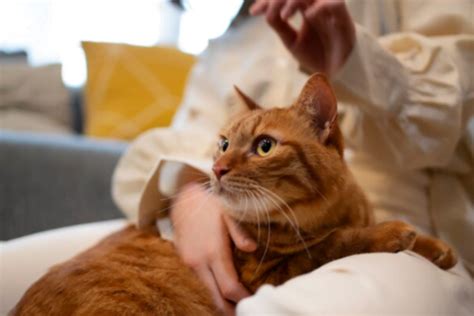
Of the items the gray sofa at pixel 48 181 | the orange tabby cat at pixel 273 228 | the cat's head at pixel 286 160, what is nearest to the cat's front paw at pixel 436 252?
the orange tabby cat at pixel 273 228

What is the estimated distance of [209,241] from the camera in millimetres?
824

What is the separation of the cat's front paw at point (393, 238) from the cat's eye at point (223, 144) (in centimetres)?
29

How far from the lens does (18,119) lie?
2158mm

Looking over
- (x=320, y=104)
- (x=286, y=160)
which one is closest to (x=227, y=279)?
(x=286, y=160)

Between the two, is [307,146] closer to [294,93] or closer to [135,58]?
[294,93]

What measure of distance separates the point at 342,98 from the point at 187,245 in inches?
16.3

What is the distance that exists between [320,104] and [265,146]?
0.11m

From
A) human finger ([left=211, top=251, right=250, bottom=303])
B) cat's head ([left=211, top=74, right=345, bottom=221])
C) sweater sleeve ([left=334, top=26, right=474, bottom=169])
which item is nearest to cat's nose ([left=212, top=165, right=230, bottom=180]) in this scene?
cat's head ([left=211, top=74, right=345, bottom=221])

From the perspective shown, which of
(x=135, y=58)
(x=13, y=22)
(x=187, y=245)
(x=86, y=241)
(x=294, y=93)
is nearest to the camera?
(x=187, y=245)

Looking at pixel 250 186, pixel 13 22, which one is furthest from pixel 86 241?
pixel 13 22

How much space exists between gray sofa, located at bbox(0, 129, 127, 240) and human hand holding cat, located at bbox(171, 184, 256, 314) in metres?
0.78

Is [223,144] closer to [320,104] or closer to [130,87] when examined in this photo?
[320,104]

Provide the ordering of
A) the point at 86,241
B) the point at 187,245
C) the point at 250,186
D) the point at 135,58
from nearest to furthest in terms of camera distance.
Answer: the point at 250,186, the point at 187,245, the point at 86,241, the point at 135,58

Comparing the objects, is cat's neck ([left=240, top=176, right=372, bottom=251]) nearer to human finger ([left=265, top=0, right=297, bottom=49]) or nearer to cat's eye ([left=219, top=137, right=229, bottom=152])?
cat's eye ([left=219, top=137, right=229, bottom=152])
